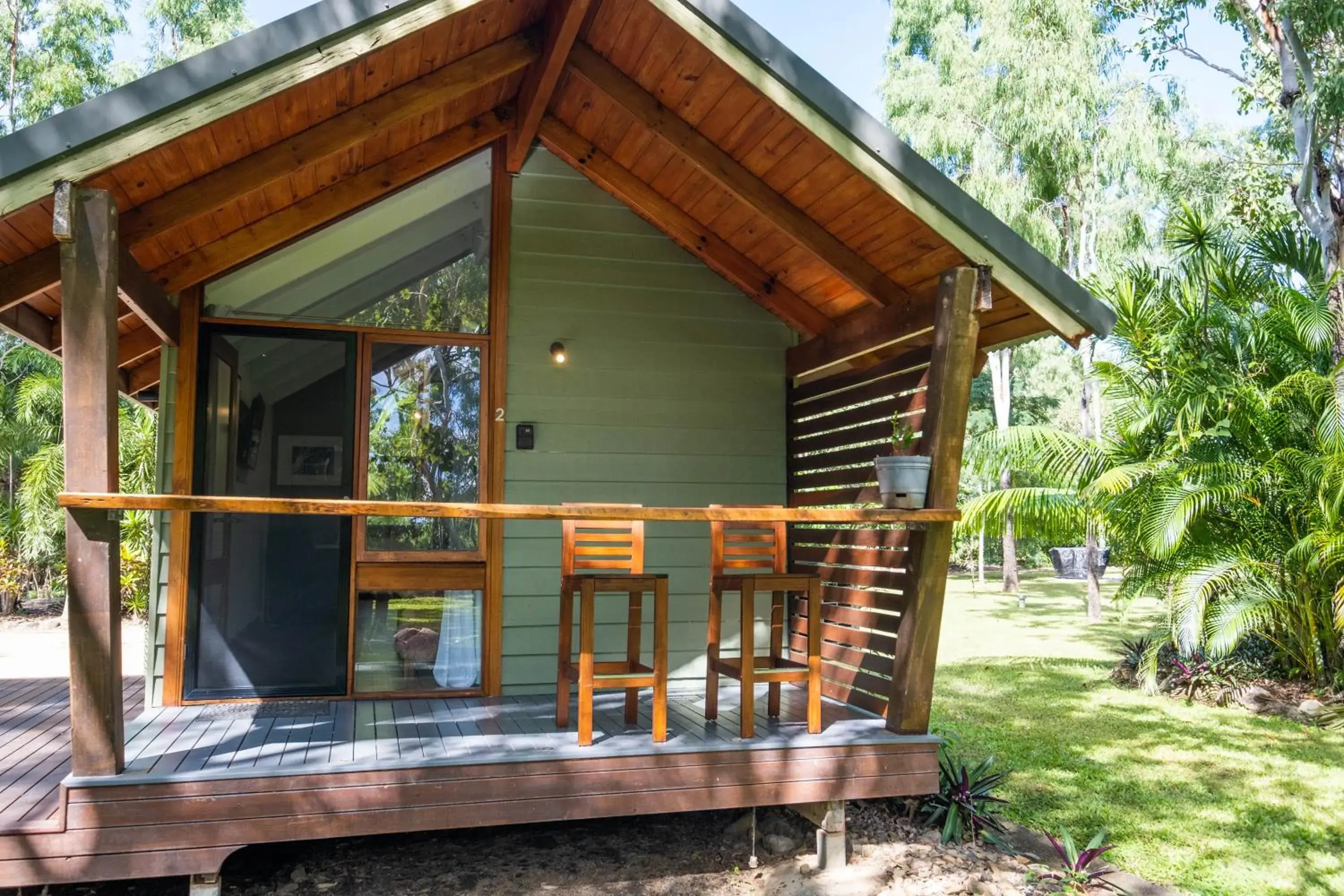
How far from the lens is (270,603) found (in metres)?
4.89

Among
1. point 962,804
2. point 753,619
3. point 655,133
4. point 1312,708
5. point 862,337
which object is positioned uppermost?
point 655,133

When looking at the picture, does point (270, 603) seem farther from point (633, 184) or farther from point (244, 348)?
point (633, 184)

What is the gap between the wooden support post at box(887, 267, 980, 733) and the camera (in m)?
3.99

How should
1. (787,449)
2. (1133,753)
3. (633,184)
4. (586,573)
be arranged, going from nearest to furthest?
(586,573) → (633,184) → (787,449) → (1133,753)

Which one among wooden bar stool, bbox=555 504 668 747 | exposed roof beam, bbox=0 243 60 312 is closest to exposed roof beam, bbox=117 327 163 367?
exposed roof beam, bbox=0 243 60 312

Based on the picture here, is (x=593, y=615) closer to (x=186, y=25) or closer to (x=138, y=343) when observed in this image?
(x=138, y=343)

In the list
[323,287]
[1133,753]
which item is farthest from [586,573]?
[1133,753]

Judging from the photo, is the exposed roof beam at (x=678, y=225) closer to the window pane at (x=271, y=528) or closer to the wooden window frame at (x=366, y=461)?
the wooden window frame at (x=366, y=461)

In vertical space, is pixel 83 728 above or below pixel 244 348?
below

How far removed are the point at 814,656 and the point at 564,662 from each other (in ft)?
3.59

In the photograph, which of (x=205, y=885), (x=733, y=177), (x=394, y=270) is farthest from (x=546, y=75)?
(x=205, y=885)

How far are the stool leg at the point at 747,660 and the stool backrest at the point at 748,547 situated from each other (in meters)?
0.32

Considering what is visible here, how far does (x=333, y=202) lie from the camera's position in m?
4.93

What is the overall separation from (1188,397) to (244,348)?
6.99m
